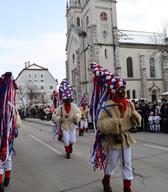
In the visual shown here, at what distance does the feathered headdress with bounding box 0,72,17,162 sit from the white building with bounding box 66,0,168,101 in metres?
42.7

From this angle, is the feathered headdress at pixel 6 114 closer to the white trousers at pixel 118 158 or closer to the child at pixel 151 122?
the white trousers at pixel 118 158

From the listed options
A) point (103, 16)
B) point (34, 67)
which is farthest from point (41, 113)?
point (34, 67)

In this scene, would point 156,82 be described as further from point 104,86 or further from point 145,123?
point 104,86

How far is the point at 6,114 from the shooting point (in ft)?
19.9

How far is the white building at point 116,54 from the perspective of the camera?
4978cm

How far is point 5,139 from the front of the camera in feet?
19.2

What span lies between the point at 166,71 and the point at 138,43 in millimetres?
6548

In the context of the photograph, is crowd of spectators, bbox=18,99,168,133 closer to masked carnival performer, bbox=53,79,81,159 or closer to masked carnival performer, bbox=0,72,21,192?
masked carnival performer, bbox=53,79,81,159

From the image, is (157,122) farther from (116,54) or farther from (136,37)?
(136,37)

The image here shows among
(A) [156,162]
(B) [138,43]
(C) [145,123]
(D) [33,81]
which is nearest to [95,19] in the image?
(B) [138,43]

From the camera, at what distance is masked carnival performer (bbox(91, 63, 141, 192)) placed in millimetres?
5230

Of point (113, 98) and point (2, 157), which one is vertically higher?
point (113, 98)

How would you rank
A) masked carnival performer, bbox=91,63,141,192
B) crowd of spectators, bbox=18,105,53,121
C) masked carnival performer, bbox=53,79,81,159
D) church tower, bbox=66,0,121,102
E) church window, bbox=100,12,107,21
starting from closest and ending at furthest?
masked carnival performer, bbox=91,63,141,192
masked carnival performer, bbox=53,79,81,159
crowd of spectators, bbox=18,105,53,121
church tower, bbox=66,0,121,102
church window, bbox=100,12,107,21

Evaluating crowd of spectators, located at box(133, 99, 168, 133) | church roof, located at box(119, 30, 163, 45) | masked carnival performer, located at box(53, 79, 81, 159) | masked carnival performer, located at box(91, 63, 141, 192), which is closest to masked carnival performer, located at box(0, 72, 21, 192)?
masked carnival performer, located at box(91, 63, 141, 192)
